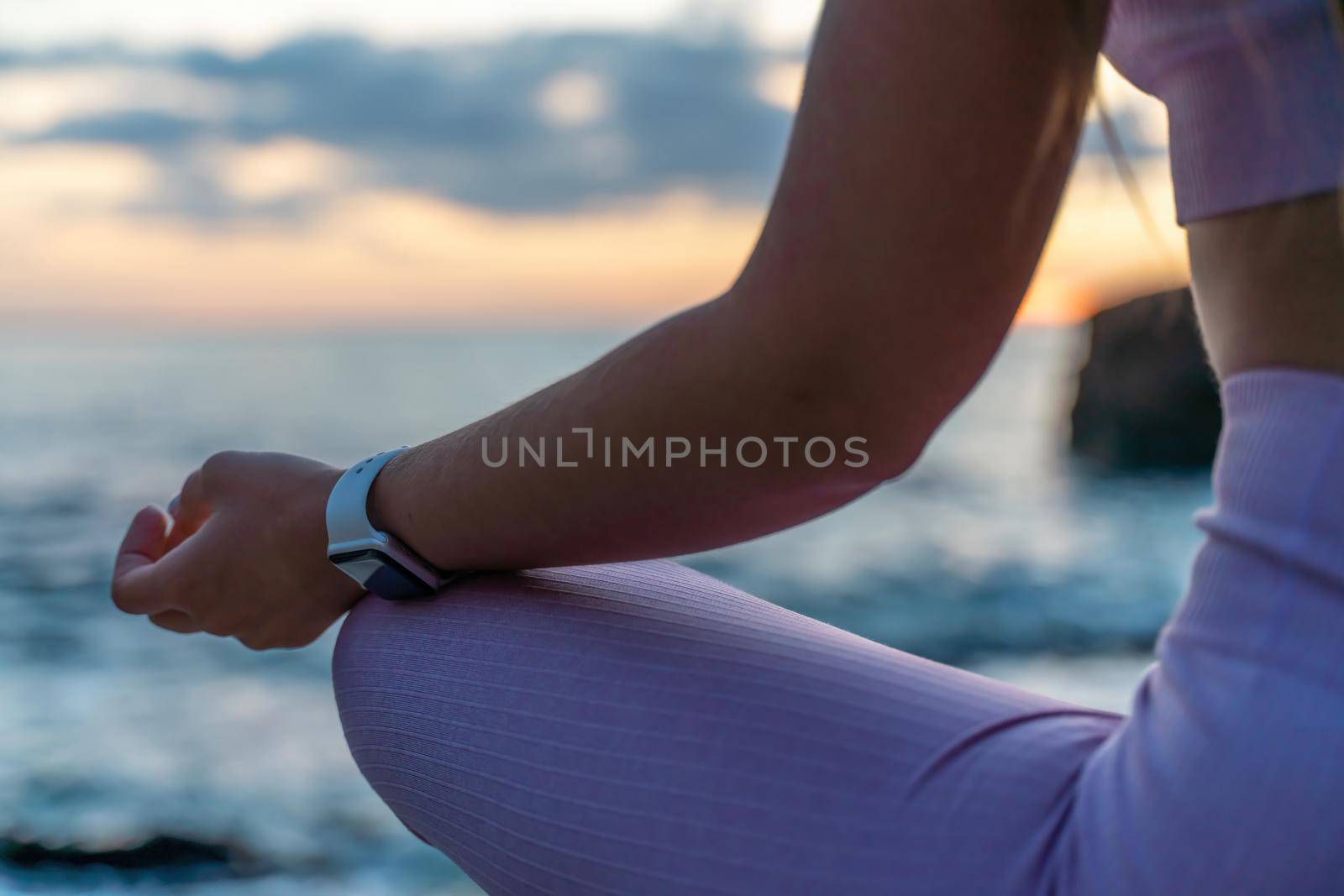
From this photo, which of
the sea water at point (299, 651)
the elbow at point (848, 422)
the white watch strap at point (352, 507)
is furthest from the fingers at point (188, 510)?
the sea water at point (299, 651)

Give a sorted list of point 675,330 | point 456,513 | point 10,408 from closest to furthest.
Answer: point 675,330 → point 456,513 → point 10,408

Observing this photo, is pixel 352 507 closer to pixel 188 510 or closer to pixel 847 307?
pixel 188 510

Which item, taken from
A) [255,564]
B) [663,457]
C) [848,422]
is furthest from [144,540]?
[848,422]

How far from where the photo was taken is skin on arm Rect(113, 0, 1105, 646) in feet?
1.85

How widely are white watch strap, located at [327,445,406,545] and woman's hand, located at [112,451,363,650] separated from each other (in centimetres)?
3

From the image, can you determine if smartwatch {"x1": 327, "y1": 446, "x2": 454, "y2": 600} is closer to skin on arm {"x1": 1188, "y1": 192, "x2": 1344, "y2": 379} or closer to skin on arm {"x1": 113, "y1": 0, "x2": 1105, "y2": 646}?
skin on arm {"x1": 113, "y1": 0, "x2": 1105, "y2": 646}

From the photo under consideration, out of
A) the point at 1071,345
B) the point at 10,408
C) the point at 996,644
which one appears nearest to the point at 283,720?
the point at 996,644

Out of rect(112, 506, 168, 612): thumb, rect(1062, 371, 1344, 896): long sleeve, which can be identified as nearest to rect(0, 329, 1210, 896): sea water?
rect(112, 506, 168, 612): thumb

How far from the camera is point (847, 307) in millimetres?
592

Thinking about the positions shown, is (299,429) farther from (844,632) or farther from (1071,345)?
(844,632)

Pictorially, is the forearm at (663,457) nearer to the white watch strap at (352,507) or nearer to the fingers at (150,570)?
the white watch strap at (352,507)

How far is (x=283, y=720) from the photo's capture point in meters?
3.68

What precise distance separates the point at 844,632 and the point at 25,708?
3.86 meters

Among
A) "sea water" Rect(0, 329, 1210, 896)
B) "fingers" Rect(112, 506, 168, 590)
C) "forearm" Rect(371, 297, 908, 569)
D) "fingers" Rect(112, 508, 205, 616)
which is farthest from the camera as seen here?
"sea water" Rect(0, 329, 1210, 896)
